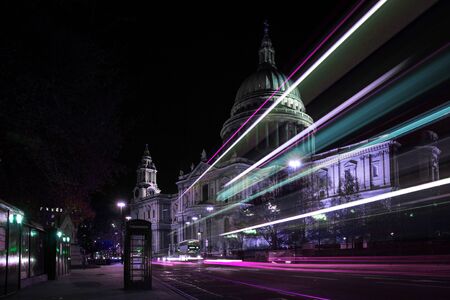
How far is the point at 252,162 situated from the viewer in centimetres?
11331

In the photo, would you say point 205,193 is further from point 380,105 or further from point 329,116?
point 380,105

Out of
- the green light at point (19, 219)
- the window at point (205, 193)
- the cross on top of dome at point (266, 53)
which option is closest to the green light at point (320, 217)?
the green light at point (19, 219)

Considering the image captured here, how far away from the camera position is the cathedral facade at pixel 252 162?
87.1 metres

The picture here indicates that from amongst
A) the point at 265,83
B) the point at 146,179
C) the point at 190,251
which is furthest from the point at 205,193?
the point at 190,251

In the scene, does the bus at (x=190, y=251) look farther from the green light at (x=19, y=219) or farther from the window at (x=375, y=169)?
the green light at (x=19, y=219)

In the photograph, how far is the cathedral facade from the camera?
8712 cm

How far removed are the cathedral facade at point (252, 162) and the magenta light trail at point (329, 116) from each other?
2.69 metres

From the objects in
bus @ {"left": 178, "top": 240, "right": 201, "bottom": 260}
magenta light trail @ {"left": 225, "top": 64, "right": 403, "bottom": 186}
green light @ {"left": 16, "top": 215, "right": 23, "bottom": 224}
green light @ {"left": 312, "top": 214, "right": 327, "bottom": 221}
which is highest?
magenta light trail @ {"left": 225, "top": 64, "right": 403, "bottom": 186}

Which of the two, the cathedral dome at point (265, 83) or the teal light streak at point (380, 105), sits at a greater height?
the cathedral dome at point (265, 83)

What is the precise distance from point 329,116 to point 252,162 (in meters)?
21.0

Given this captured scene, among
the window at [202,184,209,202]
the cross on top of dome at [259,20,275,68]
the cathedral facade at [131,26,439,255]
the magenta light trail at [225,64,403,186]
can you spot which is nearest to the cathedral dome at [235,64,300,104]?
the cathedral facade at [131,26,439,255]

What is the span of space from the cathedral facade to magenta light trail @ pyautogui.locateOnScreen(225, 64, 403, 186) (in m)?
2.69

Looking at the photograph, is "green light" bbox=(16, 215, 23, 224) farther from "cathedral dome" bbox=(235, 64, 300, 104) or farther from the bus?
"cathedral dome" bbox=(235, 64, 300, 104)

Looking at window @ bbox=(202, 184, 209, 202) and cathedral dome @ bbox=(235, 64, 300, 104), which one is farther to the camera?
window @ bbox=(202, 184, 209, 202)
